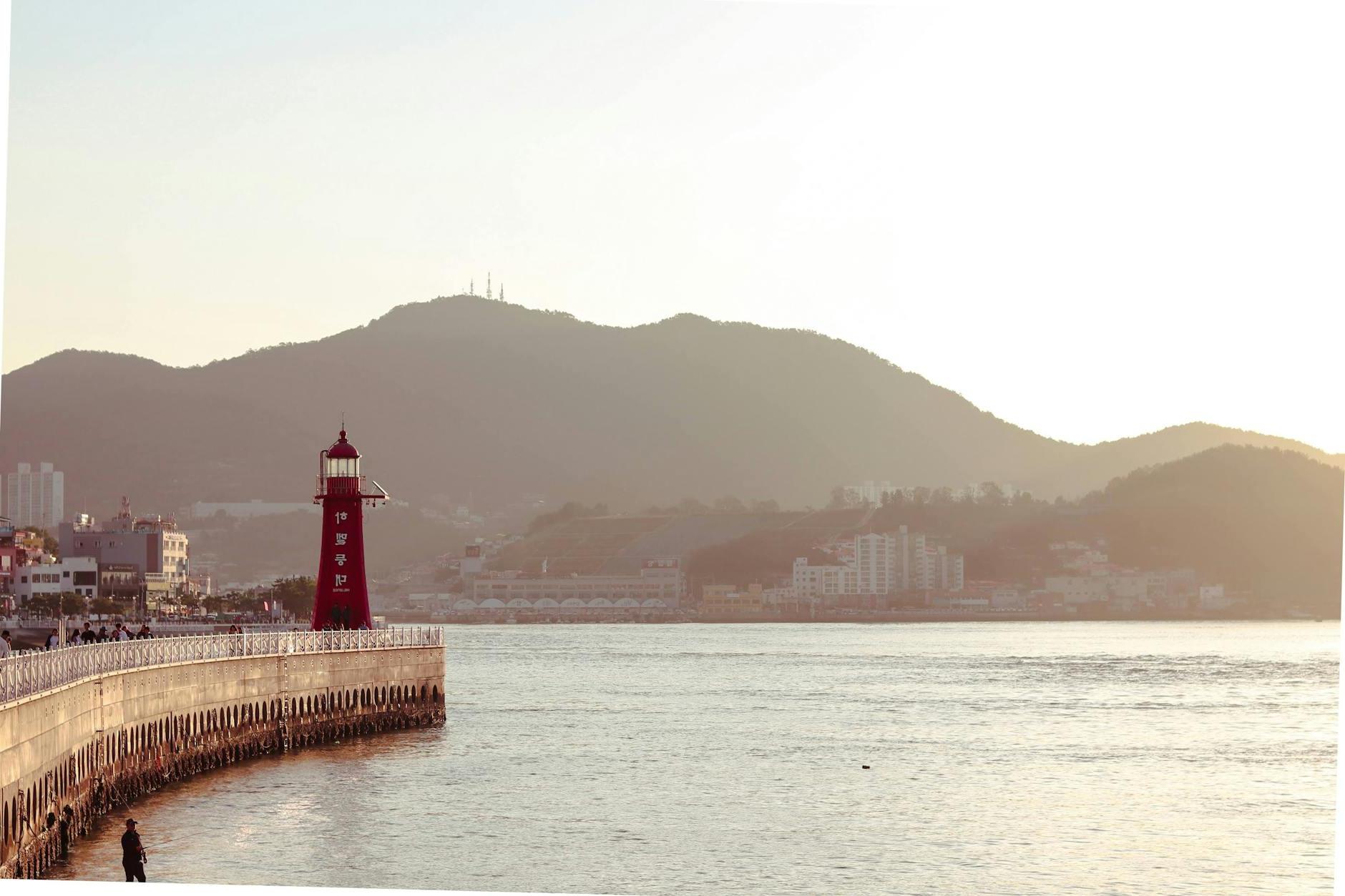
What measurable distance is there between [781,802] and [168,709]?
1515 cm

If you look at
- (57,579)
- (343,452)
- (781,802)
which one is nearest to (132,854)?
(781,802)

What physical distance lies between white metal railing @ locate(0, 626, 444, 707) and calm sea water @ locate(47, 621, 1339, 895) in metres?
3.09

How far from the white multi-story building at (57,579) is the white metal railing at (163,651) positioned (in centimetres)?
9213

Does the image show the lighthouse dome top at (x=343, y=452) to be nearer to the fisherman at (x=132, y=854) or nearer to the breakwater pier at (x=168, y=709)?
the breakwater pier at (x=168, y=709)

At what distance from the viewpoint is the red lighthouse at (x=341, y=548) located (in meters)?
62.8

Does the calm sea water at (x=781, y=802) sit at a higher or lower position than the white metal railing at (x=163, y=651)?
lower

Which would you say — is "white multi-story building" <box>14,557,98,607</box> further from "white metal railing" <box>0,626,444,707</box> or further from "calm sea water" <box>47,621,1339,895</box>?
"white metal railing" <box>0,626,444,707</box>

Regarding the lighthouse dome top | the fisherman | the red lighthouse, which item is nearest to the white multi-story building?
the red lighthouse

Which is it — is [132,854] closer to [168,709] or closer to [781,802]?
[168,709]

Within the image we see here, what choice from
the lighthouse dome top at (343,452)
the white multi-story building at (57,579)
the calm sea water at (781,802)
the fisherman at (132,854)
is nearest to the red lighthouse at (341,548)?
the lighthouse dome top at (343,452)

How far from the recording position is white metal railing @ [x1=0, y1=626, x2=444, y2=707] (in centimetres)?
2889

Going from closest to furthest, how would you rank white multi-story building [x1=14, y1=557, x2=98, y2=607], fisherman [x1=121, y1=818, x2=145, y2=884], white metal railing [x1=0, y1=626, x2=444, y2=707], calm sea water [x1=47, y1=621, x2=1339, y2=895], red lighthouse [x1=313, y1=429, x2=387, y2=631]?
1. fisherman [x1=121, y1=818, x2=145, y2=884]
2. white metal railing [x1=0, y1=626, x2=444, y2=707]
3. calm sea water [x1=47, y1=621, x2=1339, y2=895]
4. red lighthouse [x1=313, y1=429, x2=387, y2=631]
5. white multi-story building [x1=14, y1=557, x2=98, y2=607]

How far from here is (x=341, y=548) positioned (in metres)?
62.8

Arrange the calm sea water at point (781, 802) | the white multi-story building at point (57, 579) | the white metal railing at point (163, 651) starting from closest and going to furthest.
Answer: the white metal railing at point (163, 651)
the calm sea water at point (781, 802)
the white multi-story building at point (57, 579)
